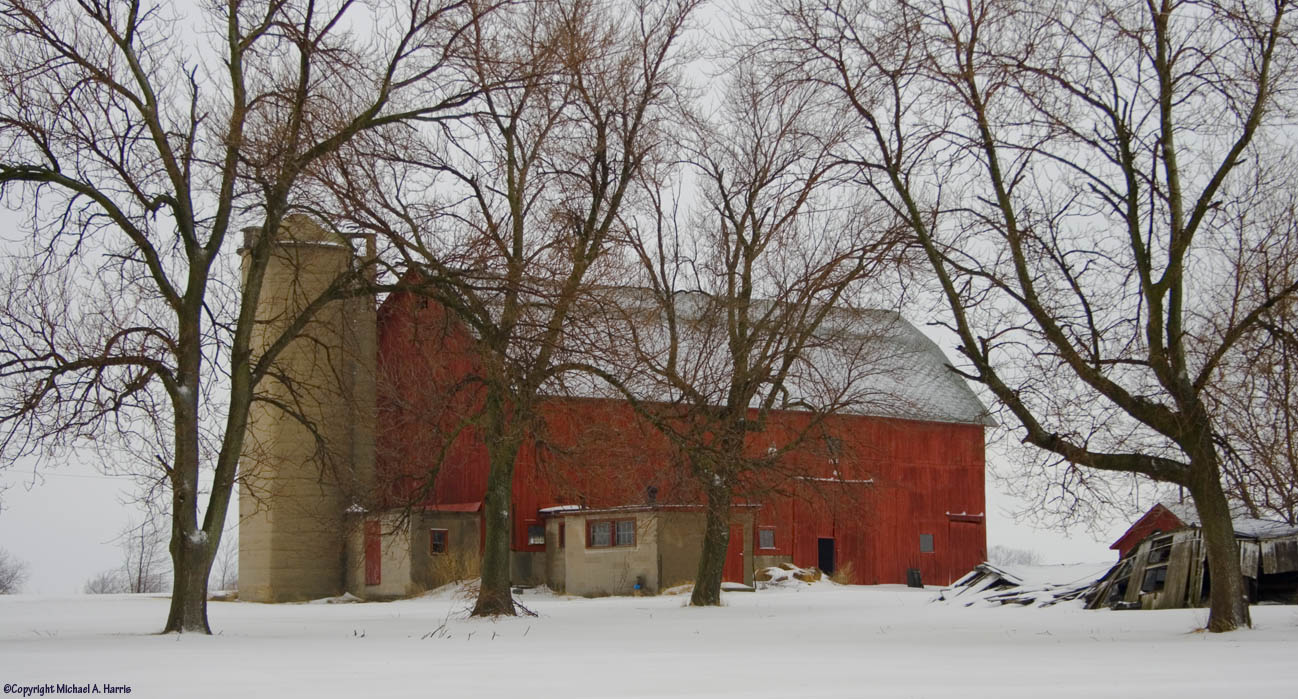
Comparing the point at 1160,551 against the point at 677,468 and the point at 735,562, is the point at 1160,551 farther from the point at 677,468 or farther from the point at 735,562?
the point at 735,562

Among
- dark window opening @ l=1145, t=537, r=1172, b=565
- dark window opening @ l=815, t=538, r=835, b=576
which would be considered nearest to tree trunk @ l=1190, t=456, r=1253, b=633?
dark window opening @ l=1145, t=537, r=1172, b=565

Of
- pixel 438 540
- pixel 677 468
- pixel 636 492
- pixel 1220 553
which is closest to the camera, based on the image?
pixel 1220 553

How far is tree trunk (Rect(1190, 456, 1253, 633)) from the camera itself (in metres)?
15.6

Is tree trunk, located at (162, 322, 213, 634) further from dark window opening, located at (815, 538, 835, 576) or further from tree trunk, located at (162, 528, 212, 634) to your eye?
dark window opening, located at (815, 538, 835, 576)

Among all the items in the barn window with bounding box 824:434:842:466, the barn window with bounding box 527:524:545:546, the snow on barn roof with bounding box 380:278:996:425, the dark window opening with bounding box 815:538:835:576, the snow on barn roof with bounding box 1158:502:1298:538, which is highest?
the snow on barn roof with bounding box 380:278:996:425

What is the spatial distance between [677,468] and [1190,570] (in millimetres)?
9150

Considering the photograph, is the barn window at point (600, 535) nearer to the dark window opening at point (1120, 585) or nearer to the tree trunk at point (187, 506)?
the dark window opening at point (1120, 585)

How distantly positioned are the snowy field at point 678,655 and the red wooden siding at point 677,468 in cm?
243

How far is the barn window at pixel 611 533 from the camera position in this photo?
3453cm

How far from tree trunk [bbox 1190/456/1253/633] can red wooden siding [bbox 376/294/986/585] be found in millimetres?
7294

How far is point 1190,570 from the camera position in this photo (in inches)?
877

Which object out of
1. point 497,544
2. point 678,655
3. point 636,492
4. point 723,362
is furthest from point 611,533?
point 678,655

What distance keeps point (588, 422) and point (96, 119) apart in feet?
30.5

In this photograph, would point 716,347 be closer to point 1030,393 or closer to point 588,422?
point 588,422
